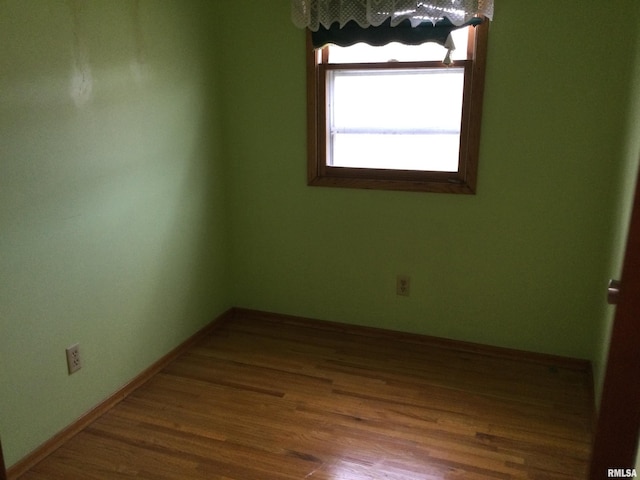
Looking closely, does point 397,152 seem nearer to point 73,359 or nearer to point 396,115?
point 396,115

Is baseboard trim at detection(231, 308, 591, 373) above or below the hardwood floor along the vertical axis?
above

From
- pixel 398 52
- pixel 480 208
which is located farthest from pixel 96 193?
pixel 480 208

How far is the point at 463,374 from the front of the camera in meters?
2.52

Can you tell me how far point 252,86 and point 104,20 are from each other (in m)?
0.91

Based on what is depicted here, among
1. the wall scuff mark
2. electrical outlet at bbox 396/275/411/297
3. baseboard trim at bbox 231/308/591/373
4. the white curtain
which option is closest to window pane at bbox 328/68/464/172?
the white curtain

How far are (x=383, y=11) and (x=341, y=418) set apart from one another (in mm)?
Answer: 1733

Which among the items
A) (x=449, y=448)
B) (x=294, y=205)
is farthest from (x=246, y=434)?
(x=294, y=205)

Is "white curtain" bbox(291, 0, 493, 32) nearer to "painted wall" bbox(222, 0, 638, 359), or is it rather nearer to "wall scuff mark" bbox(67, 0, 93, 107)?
"painted wall" bbox(222, 0, 638, 359)

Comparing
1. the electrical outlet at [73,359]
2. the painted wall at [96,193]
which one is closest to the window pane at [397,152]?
the painted wall at [96,193]

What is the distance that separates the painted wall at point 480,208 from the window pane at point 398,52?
0.16 m

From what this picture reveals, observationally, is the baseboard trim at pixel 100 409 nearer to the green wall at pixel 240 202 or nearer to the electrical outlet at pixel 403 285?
the green wall at pixel 240 202

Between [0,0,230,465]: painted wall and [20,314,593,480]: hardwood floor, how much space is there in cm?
24

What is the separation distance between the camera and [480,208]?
8.32 feet

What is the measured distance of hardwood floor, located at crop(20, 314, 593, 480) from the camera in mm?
1870
